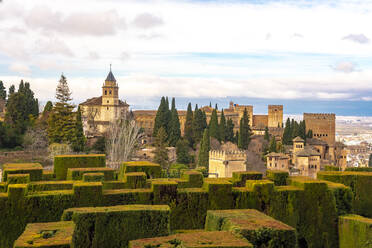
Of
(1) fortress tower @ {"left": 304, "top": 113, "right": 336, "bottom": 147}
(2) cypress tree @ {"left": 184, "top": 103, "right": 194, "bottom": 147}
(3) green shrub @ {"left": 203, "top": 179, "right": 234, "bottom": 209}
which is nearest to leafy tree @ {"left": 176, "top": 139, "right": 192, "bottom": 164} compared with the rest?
(2) cypress tree @ {"left": 184, "top": 103, "right": 194, "bottom": 147}

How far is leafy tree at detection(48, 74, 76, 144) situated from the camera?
41.0 meters

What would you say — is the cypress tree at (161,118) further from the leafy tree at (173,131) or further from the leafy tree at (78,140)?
the leafy tree at (78,140)

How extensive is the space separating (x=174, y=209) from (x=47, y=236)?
15.4 ft

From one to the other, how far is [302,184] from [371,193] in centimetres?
358

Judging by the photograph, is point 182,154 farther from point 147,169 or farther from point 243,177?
point 243,177

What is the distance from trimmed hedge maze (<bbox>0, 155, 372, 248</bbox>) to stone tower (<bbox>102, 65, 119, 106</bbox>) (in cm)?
5887

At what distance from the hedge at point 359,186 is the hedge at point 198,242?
28.8ft

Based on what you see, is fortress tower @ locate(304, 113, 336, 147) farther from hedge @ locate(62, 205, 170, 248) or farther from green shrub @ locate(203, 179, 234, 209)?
hedge @ locate(62, 205, 170, 248)

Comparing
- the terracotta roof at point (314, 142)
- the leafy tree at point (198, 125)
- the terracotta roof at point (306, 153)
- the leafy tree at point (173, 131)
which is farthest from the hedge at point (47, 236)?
the terracotta roof at point (314, 142)

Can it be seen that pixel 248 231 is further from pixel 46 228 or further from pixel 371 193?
pixel 371 193

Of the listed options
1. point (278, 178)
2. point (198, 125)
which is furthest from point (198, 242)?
point (198, 125)

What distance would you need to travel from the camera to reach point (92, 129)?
63844 mm

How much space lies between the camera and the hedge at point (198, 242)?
25.5 ft

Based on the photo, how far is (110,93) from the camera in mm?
74375
